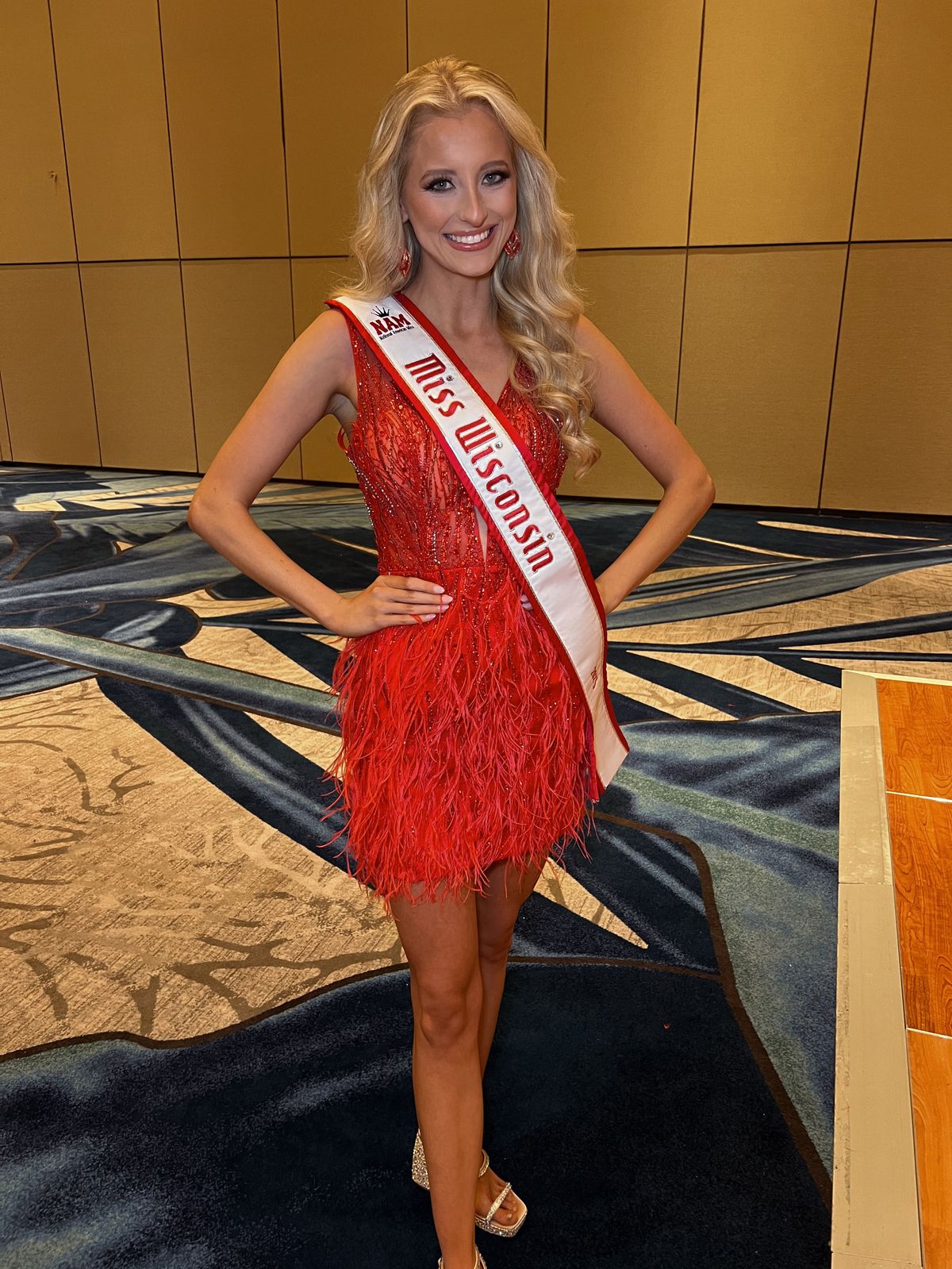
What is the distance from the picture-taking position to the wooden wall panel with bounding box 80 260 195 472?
270 inches

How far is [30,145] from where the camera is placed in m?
6.96

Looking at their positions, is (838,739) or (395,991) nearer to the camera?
(395,991)

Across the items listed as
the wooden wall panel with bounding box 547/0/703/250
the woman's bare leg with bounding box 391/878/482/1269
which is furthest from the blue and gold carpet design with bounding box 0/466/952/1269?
the wooden wall panel with bounding box 547/0/703/250

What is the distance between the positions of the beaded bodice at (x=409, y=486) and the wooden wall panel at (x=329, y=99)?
5.12 meters

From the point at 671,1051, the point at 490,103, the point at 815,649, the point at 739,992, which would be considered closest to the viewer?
the point at 490,103

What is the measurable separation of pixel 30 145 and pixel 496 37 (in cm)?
371

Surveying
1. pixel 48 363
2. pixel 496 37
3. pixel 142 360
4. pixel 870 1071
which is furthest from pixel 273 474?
pixel 48 363

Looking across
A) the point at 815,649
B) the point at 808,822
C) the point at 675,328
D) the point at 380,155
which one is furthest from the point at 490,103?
the point at 675,328

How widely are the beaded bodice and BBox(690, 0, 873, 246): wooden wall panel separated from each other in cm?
492

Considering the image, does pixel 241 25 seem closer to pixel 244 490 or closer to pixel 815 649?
pixel 815 649

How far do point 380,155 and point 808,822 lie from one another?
1775 millimetres

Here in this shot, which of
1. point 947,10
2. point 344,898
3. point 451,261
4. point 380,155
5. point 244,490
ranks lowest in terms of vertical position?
point 344,898

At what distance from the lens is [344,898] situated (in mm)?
1981

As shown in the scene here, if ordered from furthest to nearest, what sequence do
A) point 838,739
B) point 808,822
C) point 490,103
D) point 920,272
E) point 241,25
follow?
point 241,25 < point 920,272 < point 838,739 < point 808,822 < point 490,103
